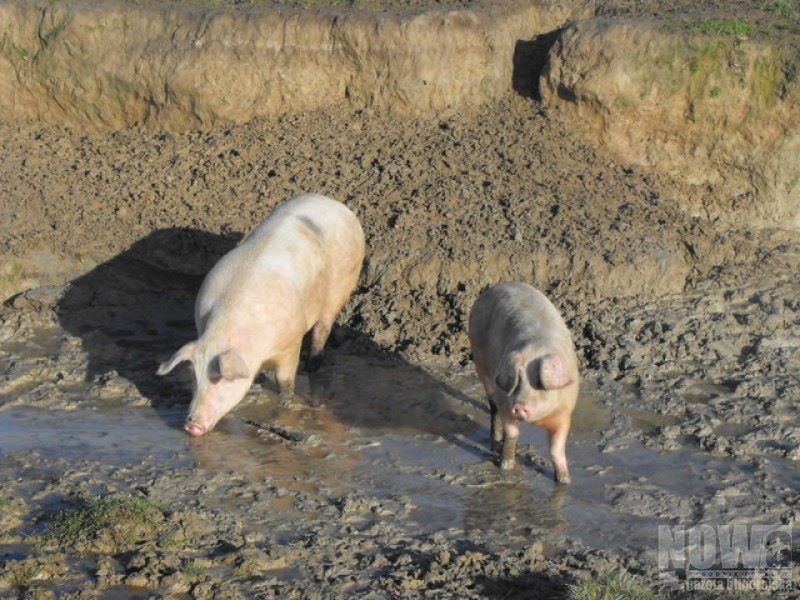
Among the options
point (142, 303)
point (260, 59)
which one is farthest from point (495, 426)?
point (260, 59)

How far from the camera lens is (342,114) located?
1234 cm

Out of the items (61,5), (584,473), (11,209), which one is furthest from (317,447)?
(61,5)

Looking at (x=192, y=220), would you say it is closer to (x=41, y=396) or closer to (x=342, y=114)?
(x=342, y=114)

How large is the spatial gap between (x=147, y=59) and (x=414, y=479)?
6.34 meters

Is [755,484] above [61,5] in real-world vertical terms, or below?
below

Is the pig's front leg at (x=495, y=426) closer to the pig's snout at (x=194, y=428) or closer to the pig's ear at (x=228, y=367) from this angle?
the pig's ear at (x=228, y=367)

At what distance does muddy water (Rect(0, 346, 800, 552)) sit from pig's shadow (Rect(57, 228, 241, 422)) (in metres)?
0.59

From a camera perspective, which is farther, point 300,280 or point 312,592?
point 300,280

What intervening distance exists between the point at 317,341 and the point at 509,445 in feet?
7.61

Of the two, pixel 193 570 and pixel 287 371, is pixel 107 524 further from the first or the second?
pixel 287 371

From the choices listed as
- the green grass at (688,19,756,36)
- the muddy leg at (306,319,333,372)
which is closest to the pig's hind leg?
the muddy leg at (306,319,333,372)

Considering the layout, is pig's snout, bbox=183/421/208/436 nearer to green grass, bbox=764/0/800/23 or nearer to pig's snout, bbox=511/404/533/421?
pig's snout, bbox=511/404/533/421

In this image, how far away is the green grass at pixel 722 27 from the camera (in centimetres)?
1166

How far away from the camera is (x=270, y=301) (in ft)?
28.2
